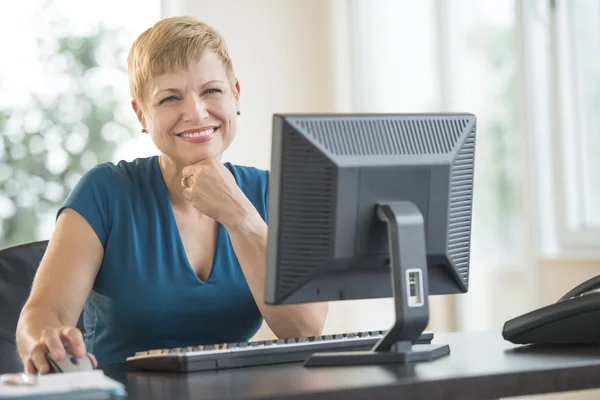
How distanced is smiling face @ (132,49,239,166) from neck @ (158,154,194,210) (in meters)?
0.03

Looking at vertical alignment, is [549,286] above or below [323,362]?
below

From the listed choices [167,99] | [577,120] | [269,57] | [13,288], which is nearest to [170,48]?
[167,99]

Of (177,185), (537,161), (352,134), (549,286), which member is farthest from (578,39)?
(352,134)

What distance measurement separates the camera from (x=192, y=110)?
200 centimetres

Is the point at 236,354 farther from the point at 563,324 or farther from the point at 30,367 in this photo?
the point at 563,324

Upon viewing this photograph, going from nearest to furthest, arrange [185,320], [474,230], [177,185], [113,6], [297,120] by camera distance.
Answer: [297,120]
[185,320]
[177,185]
[474,230]
[113,6]

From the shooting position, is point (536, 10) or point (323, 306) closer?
point (323, 306)

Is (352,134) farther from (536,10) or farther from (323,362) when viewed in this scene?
(536,10)

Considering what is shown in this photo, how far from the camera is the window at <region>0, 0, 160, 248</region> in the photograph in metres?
4.24

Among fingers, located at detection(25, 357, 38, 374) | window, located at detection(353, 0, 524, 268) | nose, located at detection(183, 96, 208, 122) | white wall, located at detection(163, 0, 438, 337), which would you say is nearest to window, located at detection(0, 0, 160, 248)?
white wall, located at detection(163, 0, 438, 337)

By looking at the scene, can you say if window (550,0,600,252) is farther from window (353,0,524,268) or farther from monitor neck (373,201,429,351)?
monitor neck (373,201,429,351)

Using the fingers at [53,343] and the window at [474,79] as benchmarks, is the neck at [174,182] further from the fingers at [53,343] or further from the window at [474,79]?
the window at [474,79]

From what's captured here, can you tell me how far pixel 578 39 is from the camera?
11.8 ft

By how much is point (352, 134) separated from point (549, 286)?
2392mm
